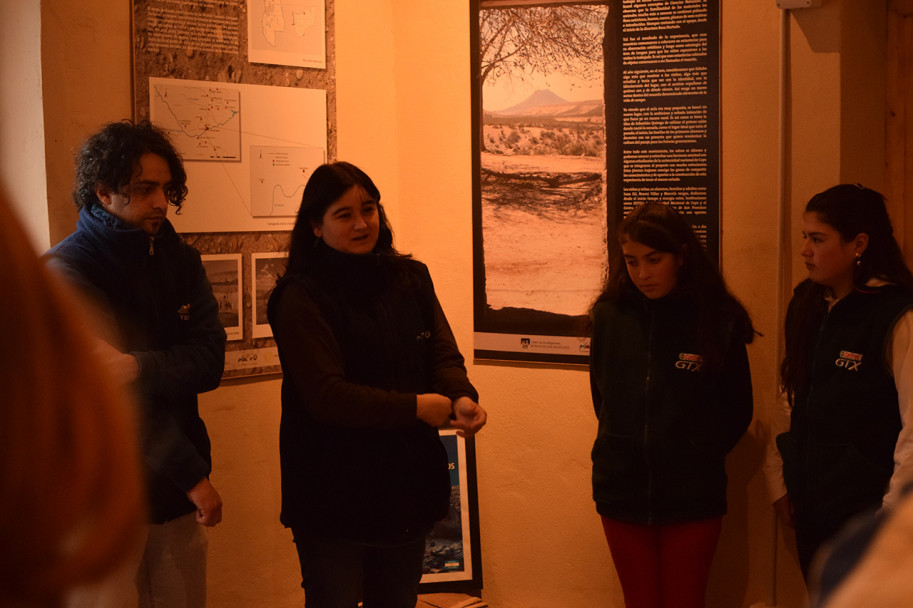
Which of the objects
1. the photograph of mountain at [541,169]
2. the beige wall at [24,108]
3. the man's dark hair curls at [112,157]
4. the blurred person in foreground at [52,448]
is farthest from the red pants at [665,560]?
the blurred person in foreground at [52,448]

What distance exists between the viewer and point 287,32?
3570 millimetres

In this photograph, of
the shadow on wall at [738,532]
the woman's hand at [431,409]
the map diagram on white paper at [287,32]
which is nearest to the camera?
the woman's hand at [431,409]

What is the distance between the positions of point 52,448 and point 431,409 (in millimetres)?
1843

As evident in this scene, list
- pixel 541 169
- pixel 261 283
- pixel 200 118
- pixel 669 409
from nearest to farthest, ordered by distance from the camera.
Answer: pixel 669 409 < pixel 200 118 < pixel 261 283 < pixel 541 169

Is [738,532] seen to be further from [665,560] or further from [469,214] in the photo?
[469,214]

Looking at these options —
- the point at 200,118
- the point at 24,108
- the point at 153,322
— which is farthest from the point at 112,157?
the point at 200,118

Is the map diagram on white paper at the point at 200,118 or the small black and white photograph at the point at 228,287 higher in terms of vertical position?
the map diagram on white paper at the point at 200,118

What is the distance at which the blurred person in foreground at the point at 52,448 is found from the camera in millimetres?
585

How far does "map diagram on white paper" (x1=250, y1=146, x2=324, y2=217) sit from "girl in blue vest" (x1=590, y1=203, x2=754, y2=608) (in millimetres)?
1355

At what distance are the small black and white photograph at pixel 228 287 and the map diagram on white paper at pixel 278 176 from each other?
215 mm

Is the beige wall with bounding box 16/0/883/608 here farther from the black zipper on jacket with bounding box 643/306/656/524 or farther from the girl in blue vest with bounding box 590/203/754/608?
the black zipper on jacket with bounding box 643/306/656/524

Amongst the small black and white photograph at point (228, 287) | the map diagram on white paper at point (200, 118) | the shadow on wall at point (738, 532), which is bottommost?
the shadow on wall at point (738, 532)

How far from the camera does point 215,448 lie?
11.2 ft

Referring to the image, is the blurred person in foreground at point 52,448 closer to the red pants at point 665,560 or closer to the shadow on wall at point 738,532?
the red pants at point 665,560
